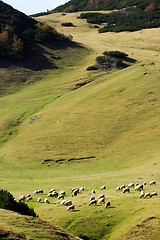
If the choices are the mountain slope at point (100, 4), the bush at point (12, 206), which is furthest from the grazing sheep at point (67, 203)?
the mountain slope at point (100, 4)

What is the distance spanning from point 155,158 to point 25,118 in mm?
21707

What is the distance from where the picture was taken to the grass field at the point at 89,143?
20.8 m

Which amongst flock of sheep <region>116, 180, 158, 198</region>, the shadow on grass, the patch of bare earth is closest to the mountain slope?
the shadow on grass

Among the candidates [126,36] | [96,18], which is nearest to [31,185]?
[126,36]

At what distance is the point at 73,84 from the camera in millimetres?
61938

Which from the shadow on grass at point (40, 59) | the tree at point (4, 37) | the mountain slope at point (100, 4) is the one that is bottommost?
the shadow on grass at point (40, 59)

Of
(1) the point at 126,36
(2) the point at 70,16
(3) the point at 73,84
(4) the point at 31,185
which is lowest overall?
(4) the point at 31,185

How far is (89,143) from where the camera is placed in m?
41.2

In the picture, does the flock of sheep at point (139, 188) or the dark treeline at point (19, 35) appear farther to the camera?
the dark treeline at point (19, 35)

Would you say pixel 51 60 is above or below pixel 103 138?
above

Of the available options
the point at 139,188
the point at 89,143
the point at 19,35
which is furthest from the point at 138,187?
the point at 19,35

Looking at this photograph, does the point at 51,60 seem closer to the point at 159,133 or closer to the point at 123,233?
the point at 159,133

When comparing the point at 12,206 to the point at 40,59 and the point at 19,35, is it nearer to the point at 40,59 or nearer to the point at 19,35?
the point at 40,59

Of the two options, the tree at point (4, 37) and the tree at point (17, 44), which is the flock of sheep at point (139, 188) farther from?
the tree at point (4, 37)
